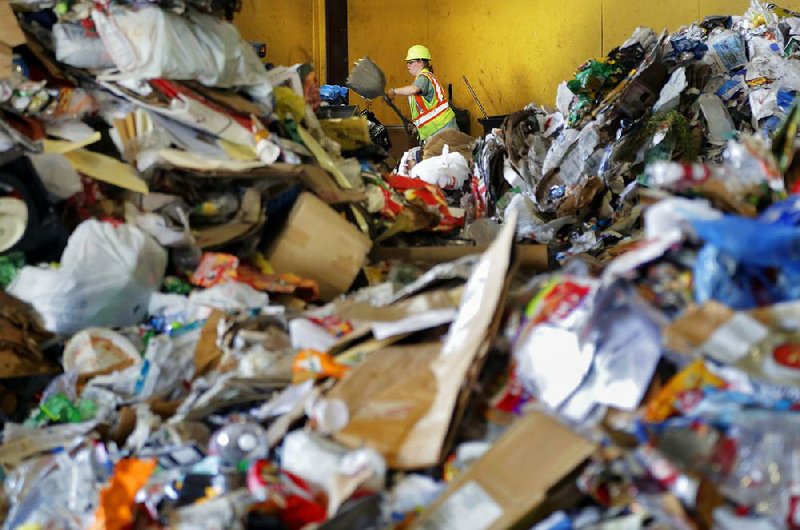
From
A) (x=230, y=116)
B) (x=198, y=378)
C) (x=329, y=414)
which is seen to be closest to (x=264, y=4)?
(x=230, y=116)

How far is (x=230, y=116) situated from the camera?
3445mm

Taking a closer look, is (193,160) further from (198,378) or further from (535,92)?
(535,92)

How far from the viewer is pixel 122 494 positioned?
2088 mm

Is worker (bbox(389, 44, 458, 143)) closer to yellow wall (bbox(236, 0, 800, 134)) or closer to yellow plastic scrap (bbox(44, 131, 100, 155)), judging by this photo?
yellow wall (bbox(236, 0, 800, 134))

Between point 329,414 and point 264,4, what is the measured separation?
24.3ft

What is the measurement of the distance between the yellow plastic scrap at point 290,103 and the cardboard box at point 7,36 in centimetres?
107

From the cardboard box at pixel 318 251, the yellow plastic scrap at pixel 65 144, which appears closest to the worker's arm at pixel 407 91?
the cardboard box at pixel 318 251

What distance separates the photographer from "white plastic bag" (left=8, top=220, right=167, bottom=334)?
288 centimetres

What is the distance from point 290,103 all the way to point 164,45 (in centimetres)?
77

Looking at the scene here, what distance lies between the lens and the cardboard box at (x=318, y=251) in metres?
3.35

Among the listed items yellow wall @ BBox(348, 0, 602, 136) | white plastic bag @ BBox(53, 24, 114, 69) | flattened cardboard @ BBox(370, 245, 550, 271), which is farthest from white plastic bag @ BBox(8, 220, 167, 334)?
yellow wall @ BBox(348, 0, 602, 136)

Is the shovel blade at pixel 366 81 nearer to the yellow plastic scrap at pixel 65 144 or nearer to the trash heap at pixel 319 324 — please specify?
the trash heap at pixel 319 324

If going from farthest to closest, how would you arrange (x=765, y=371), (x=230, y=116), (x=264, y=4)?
(x=264, y=4) → (x=230, y=116) → (x=765, y=371)

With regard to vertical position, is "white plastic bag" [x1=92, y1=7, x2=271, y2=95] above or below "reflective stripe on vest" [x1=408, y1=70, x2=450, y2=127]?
above
